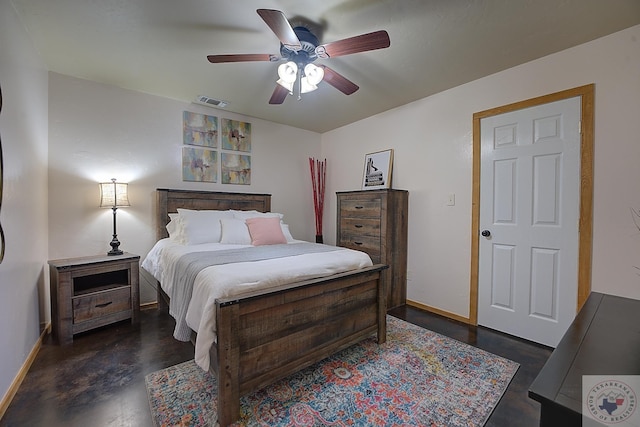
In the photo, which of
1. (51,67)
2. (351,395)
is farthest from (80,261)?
(351,395)

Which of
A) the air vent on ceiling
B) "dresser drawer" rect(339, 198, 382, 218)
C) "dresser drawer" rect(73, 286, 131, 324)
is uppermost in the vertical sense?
the air vent on ceiling

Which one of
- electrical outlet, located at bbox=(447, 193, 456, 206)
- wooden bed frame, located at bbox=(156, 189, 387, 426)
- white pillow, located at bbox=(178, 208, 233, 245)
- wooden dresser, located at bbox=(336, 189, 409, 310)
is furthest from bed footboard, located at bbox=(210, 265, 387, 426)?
white pillow, located at bbox=(178, 208, 233, 245)

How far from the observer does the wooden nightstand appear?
219 centimetres

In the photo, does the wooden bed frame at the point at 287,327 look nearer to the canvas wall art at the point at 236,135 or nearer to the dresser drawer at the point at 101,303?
the dresser drawer at the point at 101,303

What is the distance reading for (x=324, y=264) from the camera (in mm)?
1958

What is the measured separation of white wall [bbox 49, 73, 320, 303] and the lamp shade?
19 cm

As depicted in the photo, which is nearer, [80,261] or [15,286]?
[15,286]

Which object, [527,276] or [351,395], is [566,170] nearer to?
[527,276]

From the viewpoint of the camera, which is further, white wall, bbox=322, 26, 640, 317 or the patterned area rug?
white wall, bbox=322, 26, 640, 317

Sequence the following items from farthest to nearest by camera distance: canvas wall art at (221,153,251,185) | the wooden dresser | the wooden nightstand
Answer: canvas wall art at (221,153,251,185), the wooden dresser, the wooden nightstand

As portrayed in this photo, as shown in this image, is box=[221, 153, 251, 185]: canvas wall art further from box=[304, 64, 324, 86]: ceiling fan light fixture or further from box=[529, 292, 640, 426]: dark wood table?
box=[529, 292, 640, 426]: dark wood table

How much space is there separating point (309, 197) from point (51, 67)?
10.5 ft

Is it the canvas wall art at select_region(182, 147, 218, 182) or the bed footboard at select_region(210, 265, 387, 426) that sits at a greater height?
the canvas wall art at select_region(182, 147, 218, 182)

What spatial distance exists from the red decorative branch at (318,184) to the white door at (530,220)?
2365 millimetres
